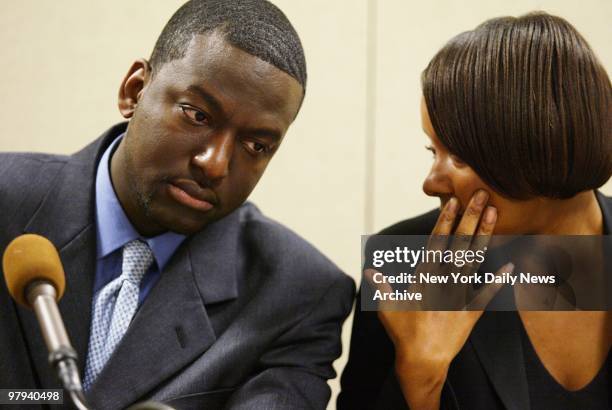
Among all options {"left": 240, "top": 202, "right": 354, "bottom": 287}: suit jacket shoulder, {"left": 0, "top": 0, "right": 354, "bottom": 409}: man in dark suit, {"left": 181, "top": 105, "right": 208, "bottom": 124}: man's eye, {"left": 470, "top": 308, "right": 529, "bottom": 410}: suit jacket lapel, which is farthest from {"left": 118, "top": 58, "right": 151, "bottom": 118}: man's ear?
{"left": 470, "top": 308, "right": 529, "bottom": 410}: suit jacket lapel

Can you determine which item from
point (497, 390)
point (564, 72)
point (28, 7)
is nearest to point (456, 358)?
point (497, 390)

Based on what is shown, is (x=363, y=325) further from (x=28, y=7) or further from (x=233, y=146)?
(x=28, y=7)

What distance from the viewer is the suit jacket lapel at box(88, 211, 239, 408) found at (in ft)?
3.26

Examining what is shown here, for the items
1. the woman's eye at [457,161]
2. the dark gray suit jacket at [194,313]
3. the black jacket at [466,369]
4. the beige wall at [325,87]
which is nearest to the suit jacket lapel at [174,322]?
the dark gray suit jacket at [194,313]

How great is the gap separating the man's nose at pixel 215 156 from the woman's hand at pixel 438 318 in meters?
0.30

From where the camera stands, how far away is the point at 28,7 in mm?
1543

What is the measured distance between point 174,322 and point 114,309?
8 cm

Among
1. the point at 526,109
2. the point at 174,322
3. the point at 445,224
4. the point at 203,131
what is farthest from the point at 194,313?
the point at 526,109

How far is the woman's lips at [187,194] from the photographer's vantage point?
3.30 feet

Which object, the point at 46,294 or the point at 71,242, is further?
the point at 71,242

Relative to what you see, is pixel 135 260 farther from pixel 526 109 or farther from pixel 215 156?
pixel 526 109

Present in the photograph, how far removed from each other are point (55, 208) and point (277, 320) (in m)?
0.35
